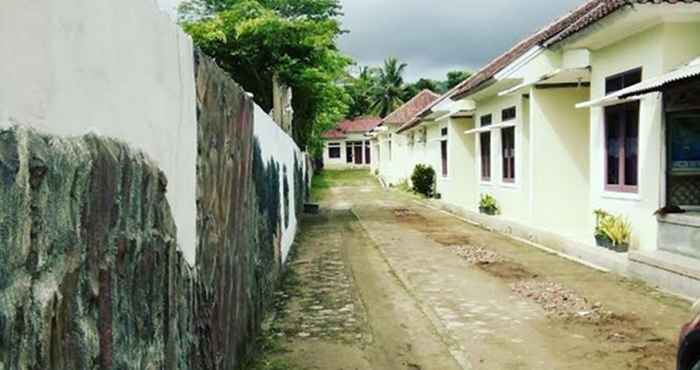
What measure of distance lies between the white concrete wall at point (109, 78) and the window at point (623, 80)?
912 cm

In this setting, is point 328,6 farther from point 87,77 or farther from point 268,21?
point 87,77

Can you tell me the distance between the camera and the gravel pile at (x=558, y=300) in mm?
7152

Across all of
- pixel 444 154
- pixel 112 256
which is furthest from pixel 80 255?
pixel 444 154

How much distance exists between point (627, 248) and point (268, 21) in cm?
→ 1528

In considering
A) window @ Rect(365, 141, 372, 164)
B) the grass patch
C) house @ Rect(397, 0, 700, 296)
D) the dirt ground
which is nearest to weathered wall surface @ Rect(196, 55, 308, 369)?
the dirt ground

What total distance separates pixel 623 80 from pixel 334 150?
2233 inches

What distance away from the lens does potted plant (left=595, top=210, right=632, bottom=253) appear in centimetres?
1041

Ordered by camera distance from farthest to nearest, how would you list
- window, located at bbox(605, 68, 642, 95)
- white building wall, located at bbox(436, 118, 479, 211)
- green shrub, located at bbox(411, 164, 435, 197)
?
green shrub, located at bbox(411, 164, 435, 197)
white building wall, located at bbox(436, 118, 479, 211)
window, located at bbox(605, 68, 642, 95)

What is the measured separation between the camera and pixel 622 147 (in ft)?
36.8

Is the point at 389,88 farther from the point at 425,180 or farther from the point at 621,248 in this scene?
the point at 621,248

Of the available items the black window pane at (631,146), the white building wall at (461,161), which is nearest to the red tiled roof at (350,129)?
the white building wall at (461,161)

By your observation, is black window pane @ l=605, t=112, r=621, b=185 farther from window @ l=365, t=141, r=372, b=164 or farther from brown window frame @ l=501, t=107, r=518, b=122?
window @ l=365, t=141, r=372, b=164

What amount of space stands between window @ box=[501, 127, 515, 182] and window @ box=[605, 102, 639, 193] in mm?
5357

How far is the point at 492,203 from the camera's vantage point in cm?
1825
